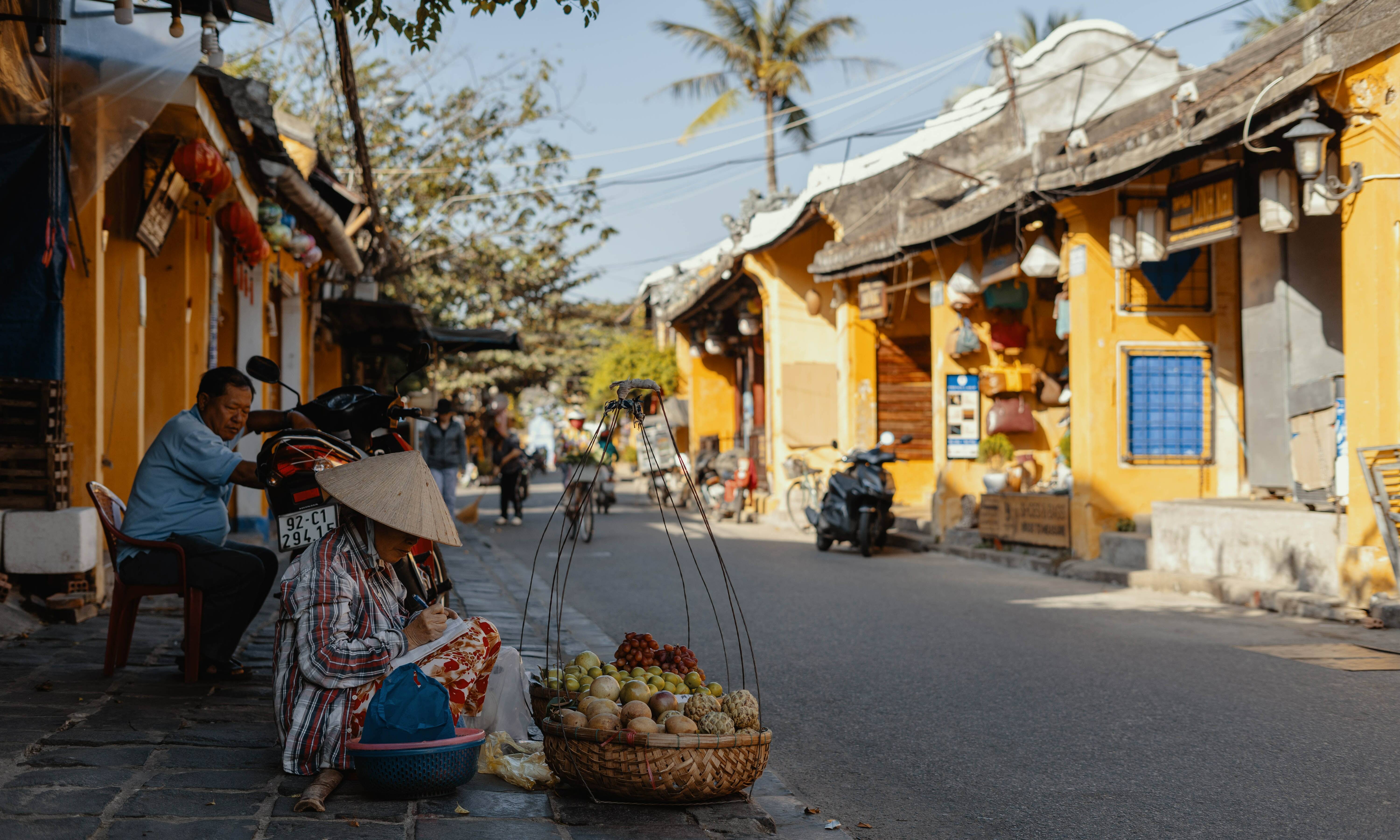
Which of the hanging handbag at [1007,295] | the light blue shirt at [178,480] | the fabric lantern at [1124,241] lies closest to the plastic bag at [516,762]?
the light blue shirt at [178,480]

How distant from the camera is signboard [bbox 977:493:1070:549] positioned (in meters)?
13.2

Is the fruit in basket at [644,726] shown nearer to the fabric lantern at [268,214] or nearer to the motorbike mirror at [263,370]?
the motorbike mirror at [263,370]

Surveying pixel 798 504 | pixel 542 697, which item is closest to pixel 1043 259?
pixel 798 504

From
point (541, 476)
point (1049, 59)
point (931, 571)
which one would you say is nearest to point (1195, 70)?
point (1049, 59)

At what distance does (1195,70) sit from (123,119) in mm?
13729

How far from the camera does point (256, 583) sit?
18.8 ft

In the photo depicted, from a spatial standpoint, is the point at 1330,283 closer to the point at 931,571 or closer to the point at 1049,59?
the point at 931,571

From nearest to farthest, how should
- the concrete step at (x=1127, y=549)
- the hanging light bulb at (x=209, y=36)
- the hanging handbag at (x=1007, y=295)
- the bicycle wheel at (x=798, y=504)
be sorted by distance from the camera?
the hanging light bulb at (x=209, y=36) < the concrete step at (x=1127, y=549) < the hanging handbag at (x=1007, y=295) < the bicycle wheel at (x=798, y=504)

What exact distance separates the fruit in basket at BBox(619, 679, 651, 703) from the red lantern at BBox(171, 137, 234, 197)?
652 centimetres

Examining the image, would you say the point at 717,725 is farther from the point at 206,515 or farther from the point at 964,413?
the point at 964,413

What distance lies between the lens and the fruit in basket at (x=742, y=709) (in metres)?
4.09

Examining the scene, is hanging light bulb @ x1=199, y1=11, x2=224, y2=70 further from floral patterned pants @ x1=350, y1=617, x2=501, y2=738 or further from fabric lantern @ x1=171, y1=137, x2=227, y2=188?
floral patterned pants @ x1=350, y1=617, x2=501, y2=738

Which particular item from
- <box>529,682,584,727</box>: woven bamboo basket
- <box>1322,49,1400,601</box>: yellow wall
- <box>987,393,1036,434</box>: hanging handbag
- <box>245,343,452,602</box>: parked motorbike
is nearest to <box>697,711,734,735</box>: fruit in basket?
<box>529,682,584,727</box>: woven bamboo basket

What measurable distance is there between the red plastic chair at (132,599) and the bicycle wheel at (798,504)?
1407 centimetres
